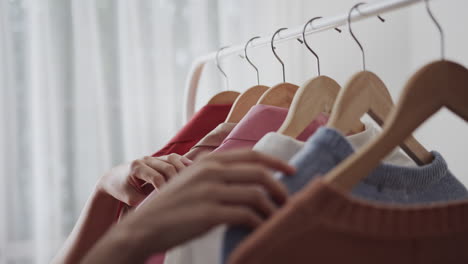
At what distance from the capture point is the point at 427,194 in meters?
0.61

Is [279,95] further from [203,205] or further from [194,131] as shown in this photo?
[203,205]

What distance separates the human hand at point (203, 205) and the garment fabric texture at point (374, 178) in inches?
1.0

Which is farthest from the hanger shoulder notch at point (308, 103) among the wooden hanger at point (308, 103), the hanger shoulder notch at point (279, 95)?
the hanger shoulder notch at point (279, 95)

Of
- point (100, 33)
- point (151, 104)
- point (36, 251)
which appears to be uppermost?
point (100, 33)

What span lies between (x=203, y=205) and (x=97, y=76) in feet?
5.67

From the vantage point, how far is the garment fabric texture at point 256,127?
30.1 inches

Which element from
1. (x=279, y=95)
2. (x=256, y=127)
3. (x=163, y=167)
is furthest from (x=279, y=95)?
(x=163, y=167)

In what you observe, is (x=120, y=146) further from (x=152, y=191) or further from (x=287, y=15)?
(x=152, y=191)

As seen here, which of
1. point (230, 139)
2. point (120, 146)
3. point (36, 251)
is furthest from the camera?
point (120, 146)

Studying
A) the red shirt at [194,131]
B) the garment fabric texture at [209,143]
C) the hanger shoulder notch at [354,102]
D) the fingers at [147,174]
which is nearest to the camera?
the hanger shoulder notch at [354,102]

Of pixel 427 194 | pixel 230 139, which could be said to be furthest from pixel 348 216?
pixel 230 139

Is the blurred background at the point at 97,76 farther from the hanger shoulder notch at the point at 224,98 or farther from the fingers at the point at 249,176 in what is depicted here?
the fingers at the point at 249,176

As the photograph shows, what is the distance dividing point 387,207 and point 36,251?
70.1 inches

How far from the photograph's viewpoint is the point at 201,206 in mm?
410
